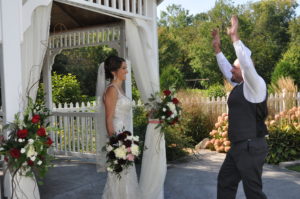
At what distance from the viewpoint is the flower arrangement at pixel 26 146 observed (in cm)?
339

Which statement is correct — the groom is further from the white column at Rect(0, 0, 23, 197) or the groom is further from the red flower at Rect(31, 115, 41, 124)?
the white column at Rect(0, 0, 23, 197)

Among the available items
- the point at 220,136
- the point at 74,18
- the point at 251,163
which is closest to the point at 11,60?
the point at 251,163

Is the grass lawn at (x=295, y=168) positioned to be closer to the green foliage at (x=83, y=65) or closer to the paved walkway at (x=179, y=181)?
the paved walkway at (x=179, y=181)

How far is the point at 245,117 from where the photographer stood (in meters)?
4.11

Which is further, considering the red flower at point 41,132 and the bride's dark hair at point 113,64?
the bride's dark hair at point 113,64

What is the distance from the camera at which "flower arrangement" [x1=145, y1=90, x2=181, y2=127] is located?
5199 millimetres

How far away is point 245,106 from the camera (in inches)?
161

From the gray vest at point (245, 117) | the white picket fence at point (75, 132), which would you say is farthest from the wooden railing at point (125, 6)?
the white picket fence at point (75, 132)

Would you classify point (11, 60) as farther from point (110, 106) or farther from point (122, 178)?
point (122, 178)

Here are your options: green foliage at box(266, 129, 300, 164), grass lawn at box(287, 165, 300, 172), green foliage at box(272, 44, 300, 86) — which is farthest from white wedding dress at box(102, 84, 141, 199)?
green foliage at box(272, 44, 300, 86)

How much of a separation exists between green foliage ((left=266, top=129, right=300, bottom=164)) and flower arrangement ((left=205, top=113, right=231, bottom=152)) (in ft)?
3.96

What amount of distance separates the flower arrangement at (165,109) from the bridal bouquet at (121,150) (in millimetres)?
734

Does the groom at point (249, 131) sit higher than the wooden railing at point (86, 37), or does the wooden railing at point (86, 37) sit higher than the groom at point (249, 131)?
the wooden railing at point (86, 37)

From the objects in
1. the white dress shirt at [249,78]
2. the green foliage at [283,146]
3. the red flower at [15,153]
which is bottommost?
the green foliage at [283,146]
